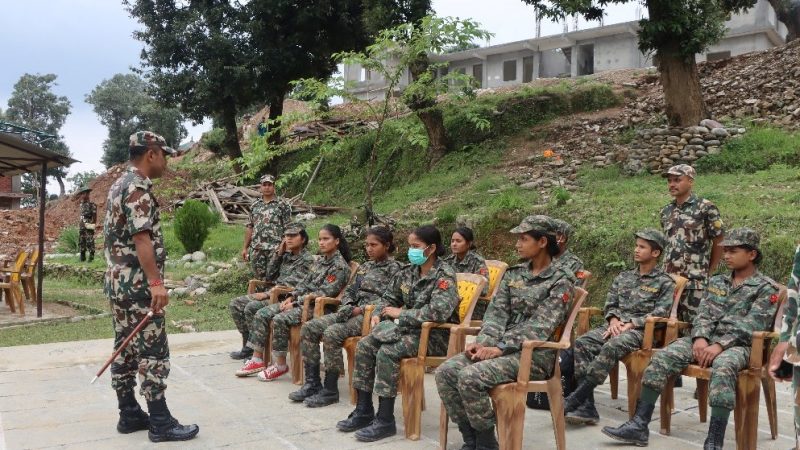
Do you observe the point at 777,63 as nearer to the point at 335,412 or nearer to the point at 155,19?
the point at 335,412

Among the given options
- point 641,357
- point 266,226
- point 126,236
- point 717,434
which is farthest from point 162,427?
point 266,226

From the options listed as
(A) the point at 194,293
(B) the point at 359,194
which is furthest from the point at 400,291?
(B) the point at 359,194

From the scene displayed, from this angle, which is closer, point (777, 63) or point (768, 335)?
point (768, 335)

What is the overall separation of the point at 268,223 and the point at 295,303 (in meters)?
2.06

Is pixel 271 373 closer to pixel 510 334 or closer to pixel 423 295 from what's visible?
pixel 423 295

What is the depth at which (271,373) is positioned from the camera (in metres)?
5.73

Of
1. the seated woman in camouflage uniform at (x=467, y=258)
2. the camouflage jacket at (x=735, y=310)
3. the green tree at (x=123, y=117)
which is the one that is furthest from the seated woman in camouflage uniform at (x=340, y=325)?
the green tree at (x=123, y=117)

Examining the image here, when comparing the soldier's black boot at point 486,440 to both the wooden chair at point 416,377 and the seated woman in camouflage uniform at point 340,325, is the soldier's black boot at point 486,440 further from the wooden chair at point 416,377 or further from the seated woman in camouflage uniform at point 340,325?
the seated woman in camouflage uniform at point 340,325

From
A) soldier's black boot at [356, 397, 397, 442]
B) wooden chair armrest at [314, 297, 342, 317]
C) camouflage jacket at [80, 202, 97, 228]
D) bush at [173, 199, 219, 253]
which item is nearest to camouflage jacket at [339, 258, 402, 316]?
wooden chair armrest at [314, 297, 342, 317]

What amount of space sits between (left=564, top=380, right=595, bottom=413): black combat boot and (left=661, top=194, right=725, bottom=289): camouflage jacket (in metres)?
1.46

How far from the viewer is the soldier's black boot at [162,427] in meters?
4.18

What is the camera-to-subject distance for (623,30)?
86.9 feet

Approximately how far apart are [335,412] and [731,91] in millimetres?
13657

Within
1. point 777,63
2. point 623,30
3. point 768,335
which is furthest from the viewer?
point 623,30
